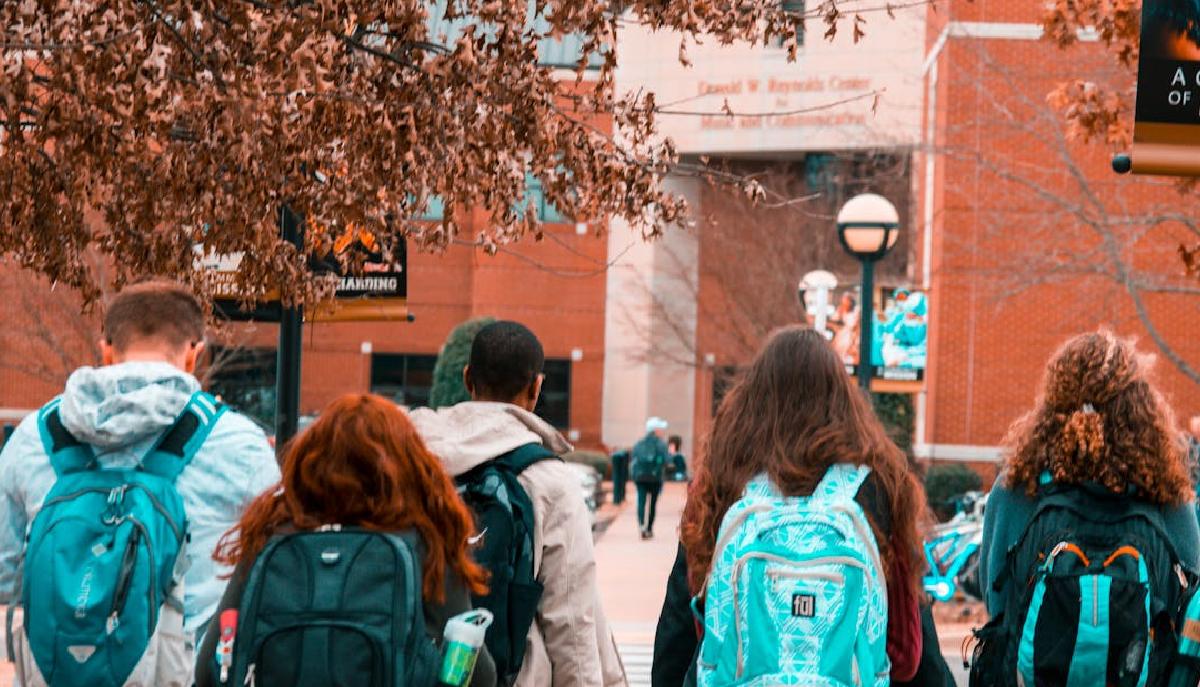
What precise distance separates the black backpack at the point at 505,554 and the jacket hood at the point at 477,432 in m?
0.05

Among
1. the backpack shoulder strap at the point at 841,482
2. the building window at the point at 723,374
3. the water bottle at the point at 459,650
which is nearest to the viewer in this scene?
the water bottle at the point at 459,650

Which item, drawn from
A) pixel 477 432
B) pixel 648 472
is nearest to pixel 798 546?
pixel 477 432

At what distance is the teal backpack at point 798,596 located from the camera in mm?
4211

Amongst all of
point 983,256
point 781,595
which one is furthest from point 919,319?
point 781,595

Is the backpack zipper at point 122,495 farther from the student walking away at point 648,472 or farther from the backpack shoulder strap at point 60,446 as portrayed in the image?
the student walking away at point 648,472

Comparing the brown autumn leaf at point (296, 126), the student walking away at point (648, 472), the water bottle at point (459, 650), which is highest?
the brown autumn leaf at point (296, 126)

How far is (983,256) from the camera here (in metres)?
28.2

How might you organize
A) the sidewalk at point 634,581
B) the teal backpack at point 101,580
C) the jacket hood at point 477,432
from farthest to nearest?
the sidewalk at point 634,581 → the jacket hood at point 477,432 → the teal backpack at point 101,580

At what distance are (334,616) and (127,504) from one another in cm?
91

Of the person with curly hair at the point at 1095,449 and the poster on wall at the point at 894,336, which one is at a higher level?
the poster on wall at the point at 894,336

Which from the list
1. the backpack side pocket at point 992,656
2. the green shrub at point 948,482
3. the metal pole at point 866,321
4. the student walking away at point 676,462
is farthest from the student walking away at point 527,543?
the student walking away at point 676,462

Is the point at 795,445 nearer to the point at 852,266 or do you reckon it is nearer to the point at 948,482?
the point at 948,482

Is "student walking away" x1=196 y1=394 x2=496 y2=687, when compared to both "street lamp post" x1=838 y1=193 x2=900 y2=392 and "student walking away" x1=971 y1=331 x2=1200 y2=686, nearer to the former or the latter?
"student walking away" x1=971 y1=331 x2=1200 y2=686

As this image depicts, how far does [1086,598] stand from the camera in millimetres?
5113
